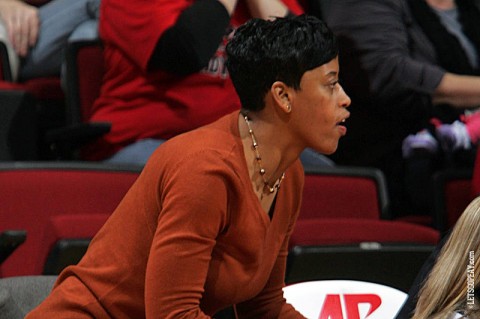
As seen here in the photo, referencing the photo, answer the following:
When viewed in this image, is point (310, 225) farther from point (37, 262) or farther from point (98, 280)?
point (98, 280)

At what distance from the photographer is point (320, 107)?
1.33 metres

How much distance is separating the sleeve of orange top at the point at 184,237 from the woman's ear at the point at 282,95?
0.13 m

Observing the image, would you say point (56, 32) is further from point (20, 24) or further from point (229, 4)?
point (229, 4)

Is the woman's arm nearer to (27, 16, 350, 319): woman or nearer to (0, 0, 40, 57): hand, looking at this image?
(0, 0, 40, 57): hand

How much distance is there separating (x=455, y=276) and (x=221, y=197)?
37 centimetres

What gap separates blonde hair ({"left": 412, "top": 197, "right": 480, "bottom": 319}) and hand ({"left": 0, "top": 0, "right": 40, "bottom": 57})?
1.54 meters

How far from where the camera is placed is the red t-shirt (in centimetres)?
234

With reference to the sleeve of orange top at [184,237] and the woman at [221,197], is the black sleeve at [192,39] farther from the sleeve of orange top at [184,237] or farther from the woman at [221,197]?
the sleeve of orange top at [184,237]

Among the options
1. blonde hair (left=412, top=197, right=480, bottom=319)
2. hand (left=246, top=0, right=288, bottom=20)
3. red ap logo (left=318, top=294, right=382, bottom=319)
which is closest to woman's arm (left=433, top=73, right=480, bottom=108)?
hand (left=246, top=0, right=288, bottom=20)

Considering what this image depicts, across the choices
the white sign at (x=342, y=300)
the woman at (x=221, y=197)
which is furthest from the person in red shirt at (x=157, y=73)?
the woman at (x=221, y=197)

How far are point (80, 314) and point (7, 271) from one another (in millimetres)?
663

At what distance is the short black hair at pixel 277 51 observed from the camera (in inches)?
51.1

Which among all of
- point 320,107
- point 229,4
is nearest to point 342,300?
point 320,107

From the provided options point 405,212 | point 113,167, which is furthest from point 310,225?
point 405,212
